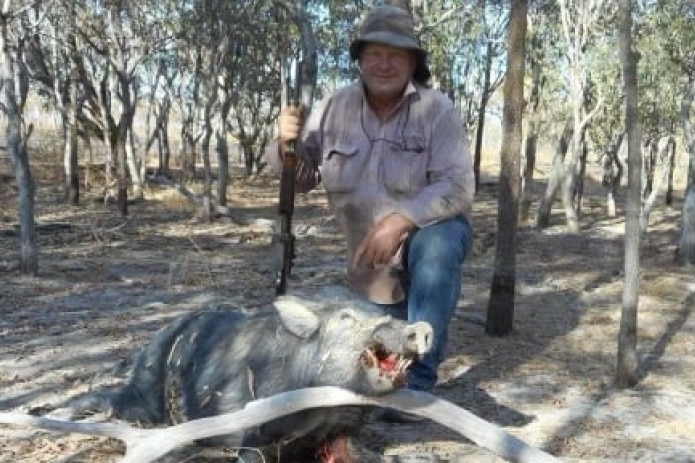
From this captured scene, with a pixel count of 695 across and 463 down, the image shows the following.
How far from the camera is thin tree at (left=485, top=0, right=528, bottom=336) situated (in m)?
6.17

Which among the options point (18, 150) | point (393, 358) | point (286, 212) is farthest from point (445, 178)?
point (18, 150)

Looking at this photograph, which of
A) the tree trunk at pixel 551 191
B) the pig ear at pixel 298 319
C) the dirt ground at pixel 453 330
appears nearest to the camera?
the pig ear at pixel 298 319

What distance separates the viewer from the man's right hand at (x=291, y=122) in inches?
140

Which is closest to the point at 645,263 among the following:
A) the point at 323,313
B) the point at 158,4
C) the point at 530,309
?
the point at 530,309

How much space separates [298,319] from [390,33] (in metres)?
1.48

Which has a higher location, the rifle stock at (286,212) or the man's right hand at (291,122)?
the man's right hand at (291,122)

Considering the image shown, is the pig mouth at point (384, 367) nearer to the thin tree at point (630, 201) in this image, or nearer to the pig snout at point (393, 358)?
the pig snout at point (393, 358)

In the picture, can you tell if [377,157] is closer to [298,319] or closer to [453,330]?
[298,319]

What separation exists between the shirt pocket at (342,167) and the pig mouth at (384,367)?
1.42 meters

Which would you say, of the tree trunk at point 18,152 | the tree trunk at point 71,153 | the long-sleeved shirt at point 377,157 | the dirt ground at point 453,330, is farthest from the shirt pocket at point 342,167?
the tree trunk at point 71,153

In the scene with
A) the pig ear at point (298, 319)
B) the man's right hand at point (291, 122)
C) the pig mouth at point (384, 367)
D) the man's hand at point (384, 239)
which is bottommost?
the pig mouth at point (384, 367)

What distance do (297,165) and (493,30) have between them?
22902 millimetres

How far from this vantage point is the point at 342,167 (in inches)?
151

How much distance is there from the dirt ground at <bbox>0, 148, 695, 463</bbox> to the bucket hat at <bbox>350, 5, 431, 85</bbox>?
1763 millimetres
